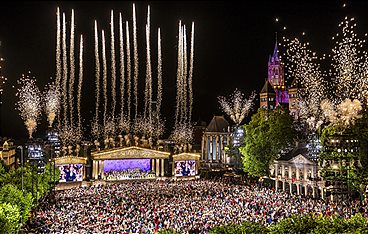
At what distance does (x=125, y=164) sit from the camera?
2776 inches

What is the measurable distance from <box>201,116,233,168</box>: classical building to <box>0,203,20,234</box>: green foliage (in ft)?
241

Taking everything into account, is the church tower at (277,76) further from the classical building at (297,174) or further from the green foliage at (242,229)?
the green foliage at (242,229)

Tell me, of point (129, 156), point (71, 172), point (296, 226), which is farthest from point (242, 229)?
point (129, 156)

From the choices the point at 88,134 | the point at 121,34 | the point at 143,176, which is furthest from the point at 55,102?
the point at 88,134

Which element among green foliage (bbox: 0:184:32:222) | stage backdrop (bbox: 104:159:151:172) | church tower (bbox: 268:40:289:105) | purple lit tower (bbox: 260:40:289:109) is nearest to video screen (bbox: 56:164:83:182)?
stage backdrop (bbox: 104:159:151:172)

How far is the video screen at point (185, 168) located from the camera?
71.7m

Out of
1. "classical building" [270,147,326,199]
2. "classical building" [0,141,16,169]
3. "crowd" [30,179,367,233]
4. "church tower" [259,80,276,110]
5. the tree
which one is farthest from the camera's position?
"church tower" [259,80,276,110]

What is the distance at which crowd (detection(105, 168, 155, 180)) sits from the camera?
218ft

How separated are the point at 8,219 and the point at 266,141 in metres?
41.3

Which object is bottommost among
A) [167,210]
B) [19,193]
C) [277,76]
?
[167,210]

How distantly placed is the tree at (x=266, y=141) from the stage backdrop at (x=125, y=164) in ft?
68.8

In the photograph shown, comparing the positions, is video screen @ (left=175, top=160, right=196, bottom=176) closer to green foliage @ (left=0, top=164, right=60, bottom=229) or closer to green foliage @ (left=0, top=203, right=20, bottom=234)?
green foliage @ (left=0, top=164, right=60, bottom=229)

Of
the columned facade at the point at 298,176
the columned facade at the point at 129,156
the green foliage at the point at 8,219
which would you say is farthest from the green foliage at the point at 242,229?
the columned facade at the point at 129,156

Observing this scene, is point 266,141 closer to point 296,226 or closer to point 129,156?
point 129,156
